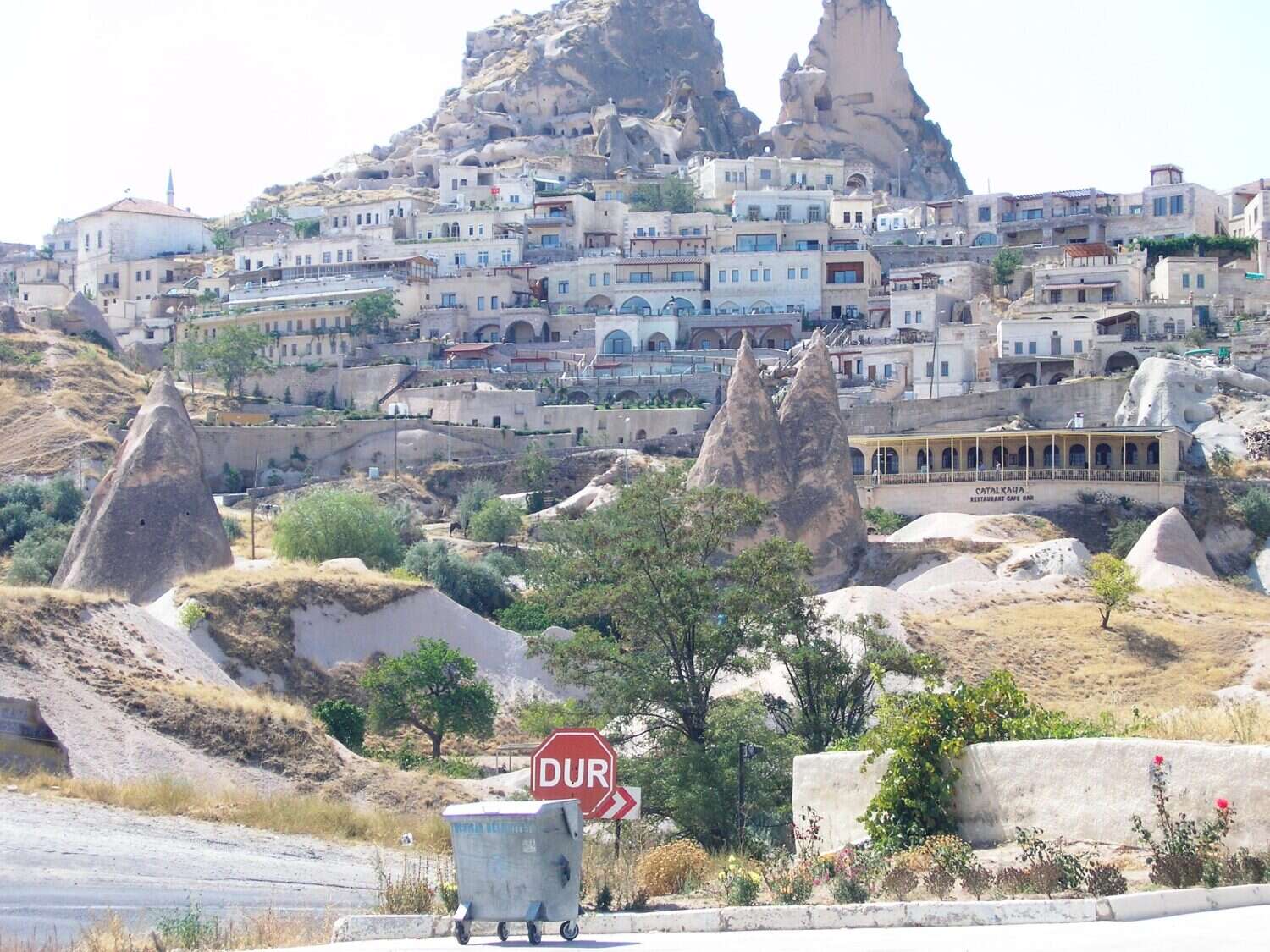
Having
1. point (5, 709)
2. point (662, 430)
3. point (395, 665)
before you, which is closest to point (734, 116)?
point (662, 430)

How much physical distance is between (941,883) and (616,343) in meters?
75.6

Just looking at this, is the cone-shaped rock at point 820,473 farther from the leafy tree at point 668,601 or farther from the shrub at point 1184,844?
the shrub at point 1184,844

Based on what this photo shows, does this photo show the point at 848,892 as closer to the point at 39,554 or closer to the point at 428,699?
the point at 428,699

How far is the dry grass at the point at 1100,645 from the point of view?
43.4m

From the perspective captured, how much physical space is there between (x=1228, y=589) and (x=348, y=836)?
117 feet

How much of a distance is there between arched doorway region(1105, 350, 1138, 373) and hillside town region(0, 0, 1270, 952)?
27cm

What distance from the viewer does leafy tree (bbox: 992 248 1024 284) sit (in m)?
91.4

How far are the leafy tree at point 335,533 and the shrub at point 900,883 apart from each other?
140ft

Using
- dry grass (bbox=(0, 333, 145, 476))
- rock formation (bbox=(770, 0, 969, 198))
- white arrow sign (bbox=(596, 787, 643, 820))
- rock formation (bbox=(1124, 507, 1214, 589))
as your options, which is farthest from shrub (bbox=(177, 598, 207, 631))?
rock formation (bbox=(770, 0, 969, 198))

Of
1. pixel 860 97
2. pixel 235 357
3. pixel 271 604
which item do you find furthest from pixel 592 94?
pixel 271 604

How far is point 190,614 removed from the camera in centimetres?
4059

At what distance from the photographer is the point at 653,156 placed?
123 m

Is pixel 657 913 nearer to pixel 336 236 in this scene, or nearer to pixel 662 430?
pixel 662 430

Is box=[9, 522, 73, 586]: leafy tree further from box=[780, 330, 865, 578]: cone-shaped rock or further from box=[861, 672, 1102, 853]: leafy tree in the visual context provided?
box=[861, 672, 1102, 853]: leafy tree
